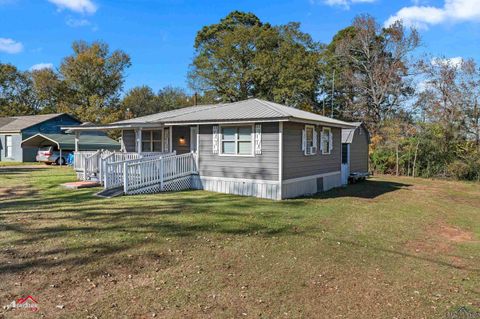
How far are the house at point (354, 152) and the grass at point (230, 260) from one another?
773 cm

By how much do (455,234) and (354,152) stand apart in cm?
1127

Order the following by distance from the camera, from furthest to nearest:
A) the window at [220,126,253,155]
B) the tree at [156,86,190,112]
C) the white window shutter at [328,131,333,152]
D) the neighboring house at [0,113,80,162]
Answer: the tree at [156,86,190,112]
the neighboring house at [0,113,80,162]
the white window shutter at [328,131,333,152]
the window at [220,126,253,155]

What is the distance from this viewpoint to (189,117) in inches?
505

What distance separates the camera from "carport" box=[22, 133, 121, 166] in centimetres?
2536

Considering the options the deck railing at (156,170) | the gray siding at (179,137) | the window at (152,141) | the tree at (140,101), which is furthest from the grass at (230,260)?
the tree at (140,101)

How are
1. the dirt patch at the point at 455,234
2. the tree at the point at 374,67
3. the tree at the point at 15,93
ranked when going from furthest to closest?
1. the tree at the point at 15,93
2. the tree at the point at 374,67
3. the dirt patch at the point at 455,234

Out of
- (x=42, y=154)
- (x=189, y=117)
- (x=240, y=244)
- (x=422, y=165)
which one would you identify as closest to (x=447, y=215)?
(x=240, y=244)

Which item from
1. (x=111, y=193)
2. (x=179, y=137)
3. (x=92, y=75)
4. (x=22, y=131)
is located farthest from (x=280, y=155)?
(x=92, y=75)

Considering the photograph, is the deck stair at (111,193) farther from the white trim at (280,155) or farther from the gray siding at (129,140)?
the gray siding at (129,140)

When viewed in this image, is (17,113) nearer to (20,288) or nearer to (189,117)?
(189,117)

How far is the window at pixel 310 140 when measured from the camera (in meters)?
12.5

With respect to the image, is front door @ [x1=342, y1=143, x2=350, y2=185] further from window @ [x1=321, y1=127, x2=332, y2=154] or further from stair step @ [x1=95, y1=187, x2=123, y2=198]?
stair step @ [x1=95, y1=187, x2=123, y2=198]

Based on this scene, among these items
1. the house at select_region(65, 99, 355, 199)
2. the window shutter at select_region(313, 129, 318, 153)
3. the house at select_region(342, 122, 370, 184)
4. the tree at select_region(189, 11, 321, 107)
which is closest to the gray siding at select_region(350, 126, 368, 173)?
the house at select_region(342, 122, 370, 184)

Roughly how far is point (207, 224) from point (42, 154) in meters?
22.6
